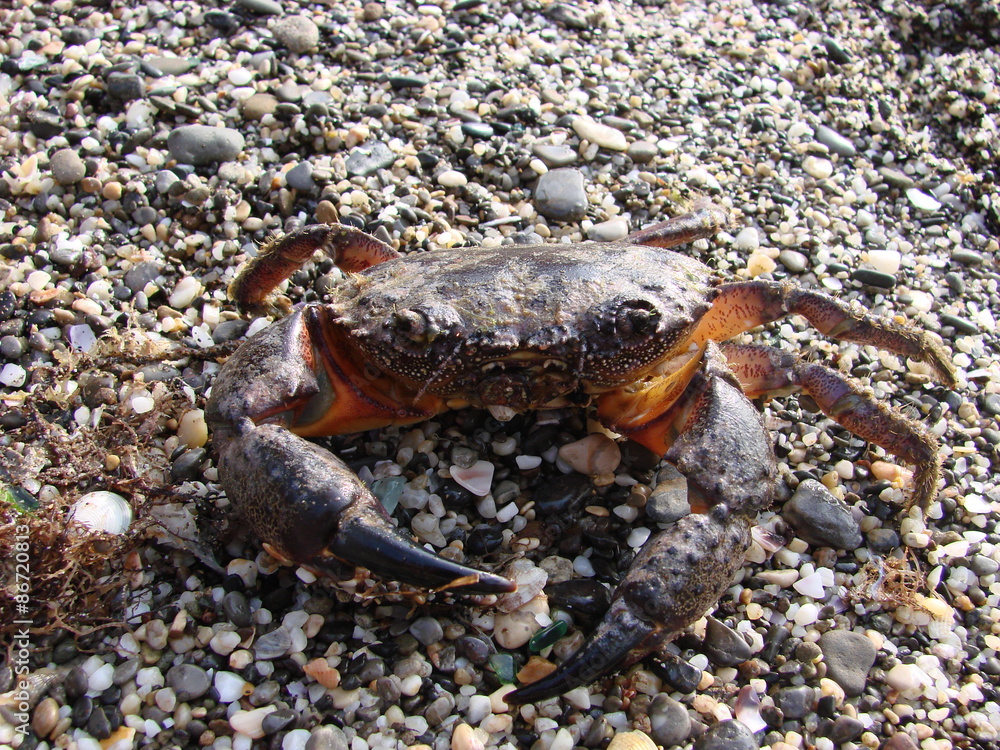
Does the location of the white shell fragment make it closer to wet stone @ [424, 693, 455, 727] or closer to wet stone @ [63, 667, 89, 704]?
wet stone @ [424, 693, 455, 727]

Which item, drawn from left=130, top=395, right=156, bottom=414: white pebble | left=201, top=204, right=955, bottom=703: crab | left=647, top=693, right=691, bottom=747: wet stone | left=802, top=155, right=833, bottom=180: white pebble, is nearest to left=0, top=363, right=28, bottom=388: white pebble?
left=130, top=395, right=156, bottom=414: white pebble

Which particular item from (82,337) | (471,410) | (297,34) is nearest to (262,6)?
(297,34)

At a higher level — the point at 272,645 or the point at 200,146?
the point at 200,146

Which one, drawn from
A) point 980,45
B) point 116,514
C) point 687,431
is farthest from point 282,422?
point 980,45

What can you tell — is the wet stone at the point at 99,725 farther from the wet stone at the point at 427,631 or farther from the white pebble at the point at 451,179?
the white pebble at the point at 451,179

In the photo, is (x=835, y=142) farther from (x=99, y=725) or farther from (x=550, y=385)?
(x=99, y=725)

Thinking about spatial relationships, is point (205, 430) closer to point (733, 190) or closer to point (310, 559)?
point (310, 559)
